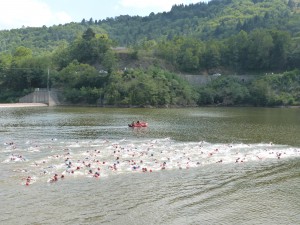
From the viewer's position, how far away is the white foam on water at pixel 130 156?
33.7 meters

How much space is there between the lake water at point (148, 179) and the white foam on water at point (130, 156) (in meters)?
0.09

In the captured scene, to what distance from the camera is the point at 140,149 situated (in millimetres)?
44156

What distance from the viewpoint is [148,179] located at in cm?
3139

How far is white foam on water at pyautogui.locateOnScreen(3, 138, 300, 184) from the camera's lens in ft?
111

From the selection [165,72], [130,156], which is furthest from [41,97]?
[130,156]

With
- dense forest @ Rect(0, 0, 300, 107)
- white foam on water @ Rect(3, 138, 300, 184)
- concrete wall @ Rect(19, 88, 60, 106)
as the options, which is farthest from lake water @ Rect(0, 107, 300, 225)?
concrete wall @ Rect(19, 88, 60, 106)

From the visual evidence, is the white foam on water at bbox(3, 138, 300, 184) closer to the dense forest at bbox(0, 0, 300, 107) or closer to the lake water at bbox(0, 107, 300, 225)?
the lake water at bbox(0, 107, 300, 225)

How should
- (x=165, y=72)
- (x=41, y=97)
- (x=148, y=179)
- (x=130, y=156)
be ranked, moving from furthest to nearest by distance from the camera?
(x=165, y=72), (x=41, y=97), (x=130, y=156), (x=148, y=179)

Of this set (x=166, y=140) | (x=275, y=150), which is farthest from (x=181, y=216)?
(x=166, y=140)

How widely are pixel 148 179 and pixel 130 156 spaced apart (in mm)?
8666

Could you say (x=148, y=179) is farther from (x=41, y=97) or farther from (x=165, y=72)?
(x=165, y=72)

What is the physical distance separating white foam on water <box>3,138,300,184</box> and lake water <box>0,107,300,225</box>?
0.09 meters

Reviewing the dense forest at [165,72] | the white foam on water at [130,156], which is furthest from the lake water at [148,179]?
the dense forest at [165,72]

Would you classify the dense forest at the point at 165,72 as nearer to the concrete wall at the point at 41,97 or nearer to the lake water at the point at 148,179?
the concrete wall at the point at 41,97
